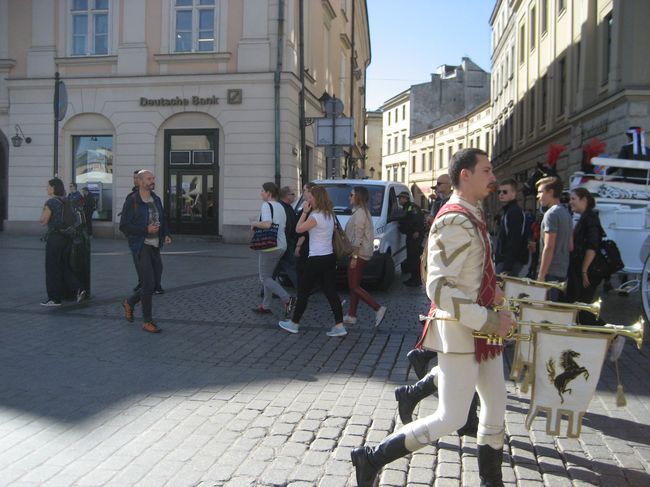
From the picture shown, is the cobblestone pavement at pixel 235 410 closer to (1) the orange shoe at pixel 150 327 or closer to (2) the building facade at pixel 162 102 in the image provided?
(1) the orange shoe at pixel 150 327

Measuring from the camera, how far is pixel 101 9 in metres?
22.1

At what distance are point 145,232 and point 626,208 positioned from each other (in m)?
6.15

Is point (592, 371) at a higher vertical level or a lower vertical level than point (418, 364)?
higher

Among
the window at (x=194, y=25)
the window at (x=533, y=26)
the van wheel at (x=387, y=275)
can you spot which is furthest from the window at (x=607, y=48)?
the van wheel at (x=387, y=275)

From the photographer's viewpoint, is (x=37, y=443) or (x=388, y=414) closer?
(x=37, y=443)

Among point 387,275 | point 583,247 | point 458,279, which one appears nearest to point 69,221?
point 387,275

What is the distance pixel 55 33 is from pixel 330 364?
2055 centimetres

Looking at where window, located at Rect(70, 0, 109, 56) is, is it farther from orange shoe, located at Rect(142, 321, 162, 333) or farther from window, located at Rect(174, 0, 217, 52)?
orange shoe, located at Rect(142, 321, 162, 333)

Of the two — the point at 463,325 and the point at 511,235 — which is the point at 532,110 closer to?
the point at 511,235

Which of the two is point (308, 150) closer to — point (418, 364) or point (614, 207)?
point (614, 207)

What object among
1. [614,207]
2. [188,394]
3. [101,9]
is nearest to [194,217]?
[101,9]

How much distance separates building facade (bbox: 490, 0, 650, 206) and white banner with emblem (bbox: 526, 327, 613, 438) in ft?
55.4

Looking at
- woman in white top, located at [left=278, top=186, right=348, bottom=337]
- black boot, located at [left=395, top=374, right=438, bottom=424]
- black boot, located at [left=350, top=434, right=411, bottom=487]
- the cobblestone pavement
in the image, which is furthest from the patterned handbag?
black boot, located at [left=350, top=434, right=411, bottom=487]

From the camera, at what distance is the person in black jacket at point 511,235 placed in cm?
656
